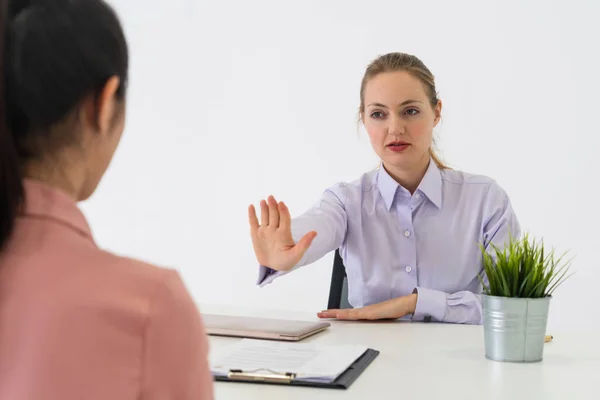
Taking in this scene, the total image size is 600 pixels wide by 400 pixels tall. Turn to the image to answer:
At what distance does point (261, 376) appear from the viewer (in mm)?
1178

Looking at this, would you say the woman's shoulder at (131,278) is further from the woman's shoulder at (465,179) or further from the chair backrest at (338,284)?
the woman's shoulder at (465,179)

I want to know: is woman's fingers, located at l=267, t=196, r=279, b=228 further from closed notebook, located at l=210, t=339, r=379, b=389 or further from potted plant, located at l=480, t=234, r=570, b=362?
potted plant, located at l=480, t=234, r=570, b=362

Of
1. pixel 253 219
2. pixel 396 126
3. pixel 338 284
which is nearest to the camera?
pixel 253 219

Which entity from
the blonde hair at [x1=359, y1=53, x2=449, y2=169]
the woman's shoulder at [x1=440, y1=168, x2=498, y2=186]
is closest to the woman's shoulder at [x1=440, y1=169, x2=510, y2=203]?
the woman's shoulder at [x1=440, y1=168, x2=498, y2=186]

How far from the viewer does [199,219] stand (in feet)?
14.0

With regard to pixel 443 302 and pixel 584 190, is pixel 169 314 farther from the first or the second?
pixel 584 190

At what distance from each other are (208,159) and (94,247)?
358 centimetres

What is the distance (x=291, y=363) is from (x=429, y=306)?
766mm

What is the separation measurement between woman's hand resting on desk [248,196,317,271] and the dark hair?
3.37ft

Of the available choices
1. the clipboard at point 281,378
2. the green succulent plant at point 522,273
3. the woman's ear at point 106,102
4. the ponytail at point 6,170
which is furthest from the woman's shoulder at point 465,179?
the ponytail at point 6,170

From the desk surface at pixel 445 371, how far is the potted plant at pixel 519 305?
0.10 feet

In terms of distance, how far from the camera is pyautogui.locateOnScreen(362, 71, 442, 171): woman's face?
88.1 inches

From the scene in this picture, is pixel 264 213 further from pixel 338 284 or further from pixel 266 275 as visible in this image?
pixel 338 284

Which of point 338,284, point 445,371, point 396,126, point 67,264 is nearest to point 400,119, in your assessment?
point 396,126
